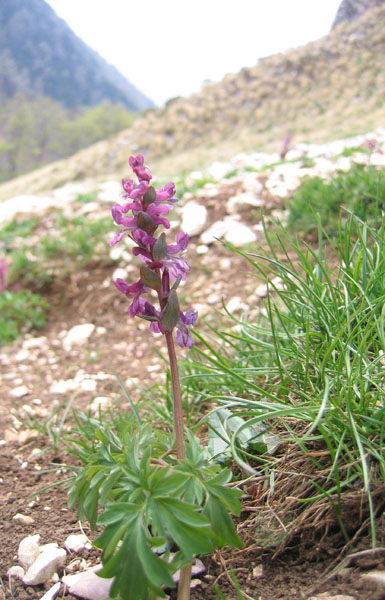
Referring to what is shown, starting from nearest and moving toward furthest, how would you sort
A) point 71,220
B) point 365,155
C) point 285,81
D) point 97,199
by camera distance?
point 365,155, point 71,220, point 97,199, point 285,81

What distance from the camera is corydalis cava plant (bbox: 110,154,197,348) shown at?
111 centimetres

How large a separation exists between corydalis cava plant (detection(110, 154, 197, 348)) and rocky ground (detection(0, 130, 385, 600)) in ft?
2.04

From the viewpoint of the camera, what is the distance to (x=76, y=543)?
1.38m

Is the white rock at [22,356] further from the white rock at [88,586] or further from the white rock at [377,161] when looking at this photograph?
the white rock at [377,161]

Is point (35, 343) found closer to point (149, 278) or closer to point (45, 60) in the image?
point (149, 278)

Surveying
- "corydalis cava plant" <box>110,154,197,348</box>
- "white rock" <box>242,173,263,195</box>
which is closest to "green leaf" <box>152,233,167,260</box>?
"corydalis cava plant" <box>110,154,197,348</box>

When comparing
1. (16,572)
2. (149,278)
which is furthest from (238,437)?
(16,572)

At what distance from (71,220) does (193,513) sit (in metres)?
4.45

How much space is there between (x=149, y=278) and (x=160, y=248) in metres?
0.08

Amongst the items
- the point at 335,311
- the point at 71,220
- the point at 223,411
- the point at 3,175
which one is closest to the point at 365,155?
the point at 71,220

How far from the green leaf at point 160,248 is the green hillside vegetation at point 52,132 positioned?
3800cm

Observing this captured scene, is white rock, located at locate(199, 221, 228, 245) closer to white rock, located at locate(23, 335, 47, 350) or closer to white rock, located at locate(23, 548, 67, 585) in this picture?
white rock, located at locate(23, 335, 47, 350)

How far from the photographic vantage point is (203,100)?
90.0ft

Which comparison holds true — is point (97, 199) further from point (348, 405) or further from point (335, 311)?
point (348, 405)
